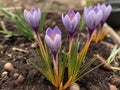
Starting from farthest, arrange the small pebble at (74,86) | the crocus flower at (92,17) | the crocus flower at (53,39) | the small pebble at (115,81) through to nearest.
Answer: the small pebble at (115,81) → the small pebble at (74,86) → the crocus flower at (92,17) → the crocus flower at (53,39)

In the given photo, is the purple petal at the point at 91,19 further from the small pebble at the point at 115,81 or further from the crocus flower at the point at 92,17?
the small pebble at the point at 115,81

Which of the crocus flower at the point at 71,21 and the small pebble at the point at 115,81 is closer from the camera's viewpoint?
the crocus flower at the point at 71,21

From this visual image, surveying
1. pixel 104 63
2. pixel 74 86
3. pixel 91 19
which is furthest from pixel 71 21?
pixel 104 63

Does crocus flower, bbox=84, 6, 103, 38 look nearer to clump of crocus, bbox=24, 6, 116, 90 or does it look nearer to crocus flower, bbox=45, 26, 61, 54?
clump of crocus, bbox=24, 6, 116, 90

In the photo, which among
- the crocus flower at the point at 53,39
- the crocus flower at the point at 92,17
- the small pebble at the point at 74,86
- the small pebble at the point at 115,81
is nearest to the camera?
the crocus flower at the point at 53,39

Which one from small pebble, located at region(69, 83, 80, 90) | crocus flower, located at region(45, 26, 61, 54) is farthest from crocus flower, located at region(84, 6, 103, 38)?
small pebble, located at region(69, 83, 80, 90)

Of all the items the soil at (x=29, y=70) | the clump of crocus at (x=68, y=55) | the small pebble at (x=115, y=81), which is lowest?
the small pebble at (x=115, y=81)

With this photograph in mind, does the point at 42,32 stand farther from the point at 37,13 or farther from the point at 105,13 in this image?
the point at 37,13

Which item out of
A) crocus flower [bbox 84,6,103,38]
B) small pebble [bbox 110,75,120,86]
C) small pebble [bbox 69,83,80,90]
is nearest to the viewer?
crocus flower [bbox 84,6,103,38]

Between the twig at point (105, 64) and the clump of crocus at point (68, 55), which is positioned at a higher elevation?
the clump of crocus at point (68, 55)

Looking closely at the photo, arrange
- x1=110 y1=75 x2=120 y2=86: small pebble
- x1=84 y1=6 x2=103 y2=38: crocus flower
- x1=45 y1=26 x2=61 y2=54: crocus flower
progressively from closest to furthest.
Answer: x1=45 y1=26 x2=61 y2=54: crocus flower < x1=84 y1=6 x2=103 y2=38: crocus flower < x1=110 y1=75 x2=120 y2=86: small pebble

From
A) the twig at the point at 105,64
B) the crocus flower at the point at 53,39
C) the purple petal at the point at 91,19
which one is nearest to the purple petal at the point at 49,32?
the crocus flower at the point at 53,39
